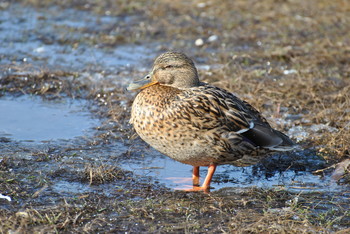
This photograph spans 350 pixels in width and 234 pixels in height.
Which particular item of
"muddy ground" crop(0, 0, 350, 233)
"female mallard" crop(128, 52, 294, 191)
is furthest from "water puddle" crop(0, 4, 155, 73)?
"female mallard" crop(128, 52, 294, 191)

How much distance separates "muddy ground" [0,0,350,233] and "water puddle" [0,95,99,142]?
43 millimetres

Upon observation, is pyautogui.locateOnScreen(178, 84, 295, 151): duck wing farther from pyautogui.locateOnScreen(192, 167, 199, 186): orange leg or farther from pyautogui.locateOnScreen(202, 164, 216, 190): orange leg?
pyautogui.locateOnScreen(192, 167, 199, 186): orange leg

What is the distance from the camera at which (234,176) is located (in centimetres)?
598

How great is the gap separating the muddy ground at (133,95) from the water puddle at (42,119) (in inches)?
1.7

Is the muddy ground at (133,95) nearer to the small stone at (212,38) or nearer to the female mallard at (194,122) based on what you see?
the small stone at (212,38)

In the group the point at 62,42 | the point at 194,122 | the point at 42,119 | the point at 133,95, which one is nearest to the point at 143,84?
the point at 194,122

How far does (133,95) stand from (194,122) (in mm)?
2654

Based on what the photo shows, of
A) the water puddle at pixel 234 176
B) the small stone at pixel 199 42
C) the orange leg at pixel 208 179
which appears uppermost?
the small stone at pixel 199 42

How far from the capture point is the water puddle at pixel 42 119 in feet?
21.4

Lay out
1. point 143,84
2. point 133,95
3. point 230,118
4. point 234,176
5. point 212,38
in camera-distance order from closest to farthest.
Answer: point 230,118
point 143,84
point 234,176
point 133,95
point 212,38

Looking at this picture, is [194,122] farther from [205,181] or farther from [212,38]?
[212,38]

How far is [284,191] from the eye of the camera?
523 cm

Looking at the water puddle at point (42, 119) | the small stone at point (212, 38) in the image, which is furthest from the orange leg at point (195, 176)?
the small stone at point (212, 38)

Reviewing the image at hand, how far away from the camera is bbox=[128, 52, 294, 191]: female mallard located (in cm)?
524
